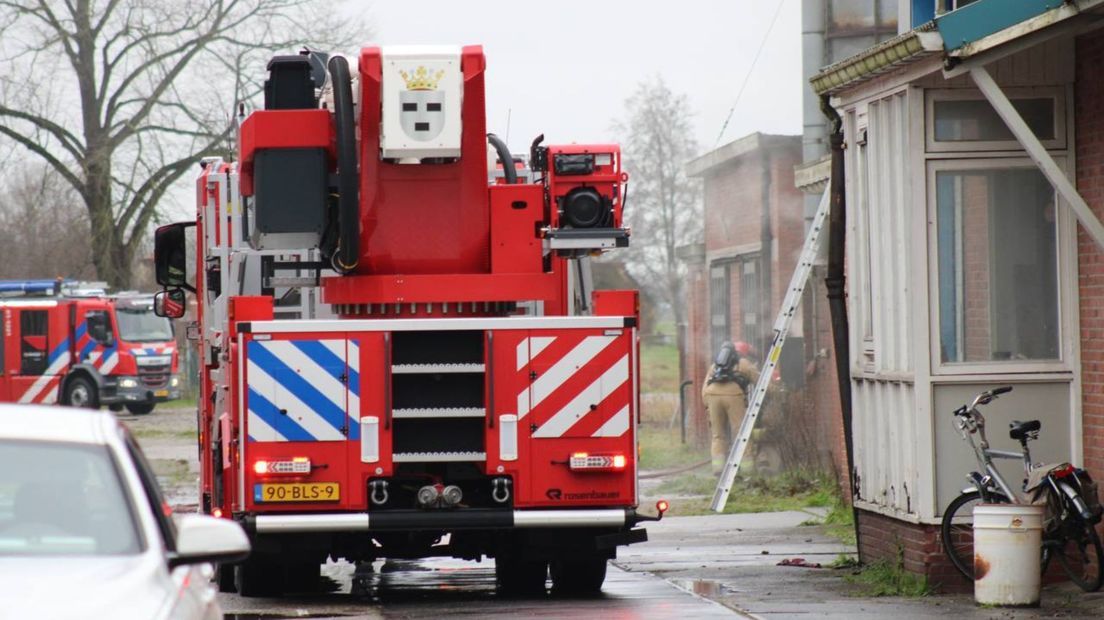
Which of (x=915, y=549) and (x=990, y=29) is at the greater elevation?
(x=990, y=29)

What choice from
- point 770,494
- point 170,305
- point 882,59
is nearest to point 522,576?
point 882,59

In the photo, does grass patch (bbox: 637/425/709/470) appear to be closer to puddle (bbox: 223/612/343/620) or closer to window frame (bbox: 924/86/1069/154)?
window frame (bbox: 924/86/1069/154)

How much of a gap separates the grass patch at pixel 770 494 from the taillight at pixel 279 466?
304 inches

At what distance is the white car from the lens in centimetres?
517

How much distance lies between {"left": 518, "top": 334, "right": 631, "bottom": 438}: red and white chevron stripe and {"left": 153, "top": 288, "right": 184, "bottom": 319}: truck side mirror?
16.7 feet

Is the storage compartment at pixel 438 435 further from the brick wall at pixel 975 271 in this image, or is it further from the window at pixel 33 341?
the window at pixel 33 341

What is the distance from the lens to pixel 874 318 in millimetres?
12078

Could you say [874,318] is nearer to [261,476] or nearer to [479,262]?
[479,262]

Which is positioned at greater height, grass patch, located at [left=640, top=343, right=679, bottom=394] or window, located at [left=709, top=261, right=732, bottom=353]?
window, located at [left=709, top=261, right=732, bottom=353]

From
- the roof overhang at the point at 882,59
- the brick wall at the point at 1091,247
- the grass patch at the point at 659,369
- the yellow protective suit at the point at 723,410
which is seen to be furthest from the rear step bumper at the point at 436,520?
the grass patch at the point at 659,369

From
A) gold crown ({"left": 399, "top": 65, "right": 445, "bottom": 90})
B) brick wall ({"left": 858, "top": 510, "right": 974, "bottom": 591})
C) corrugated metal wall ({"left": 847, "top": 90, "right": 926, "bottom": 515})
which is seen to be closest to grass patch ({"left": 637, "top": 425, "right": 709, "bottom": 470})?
corrugated metal wall ({"left": 847, "top": 90, "right": 926, "bottom": 515})

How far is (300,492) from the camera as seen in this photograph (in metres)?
10.8

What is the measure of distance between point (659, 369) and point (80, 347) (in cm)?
2479

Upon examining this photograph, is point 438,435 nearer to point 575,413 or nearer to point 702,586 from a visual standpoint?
point 575,413
